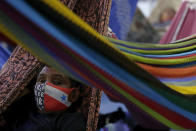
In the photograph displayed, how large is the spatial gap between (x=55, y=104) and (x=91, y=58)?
15.4 inches

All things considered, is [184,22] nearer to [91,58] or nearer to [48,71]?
[48,71]

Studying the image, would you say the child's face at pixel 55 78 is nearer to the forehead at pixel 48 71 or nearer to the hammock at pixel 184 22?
the forehead at pixel 48 71

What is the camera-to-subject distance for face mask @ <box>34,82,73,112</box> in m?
0.96

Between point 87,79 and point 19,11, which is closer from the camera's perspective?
point 19,11

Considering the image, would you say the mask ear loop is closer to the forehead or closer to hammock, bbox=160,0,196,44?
the forehead

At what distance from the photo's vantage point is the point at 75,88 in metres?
1.01

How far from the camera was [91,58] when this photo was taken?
2.15ft

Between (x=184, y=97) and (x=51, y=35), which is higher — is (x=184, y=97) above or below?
above

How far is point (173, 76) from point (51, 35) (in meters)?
0.59

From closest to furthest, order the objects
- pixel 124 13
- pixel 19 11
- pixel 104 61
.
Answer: pixel 19 11 → pixel 104 61 → pixel 124 13

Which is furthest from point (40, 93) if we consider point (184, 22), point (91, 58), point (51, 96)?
point (184, 22)

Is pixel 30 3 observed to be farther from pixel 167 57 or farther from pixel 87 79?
pixel 167 57

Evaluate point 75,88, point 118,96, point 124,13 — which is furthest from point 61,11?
point 124,13

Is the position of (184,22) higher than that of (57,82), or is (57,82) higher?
(184,22)
